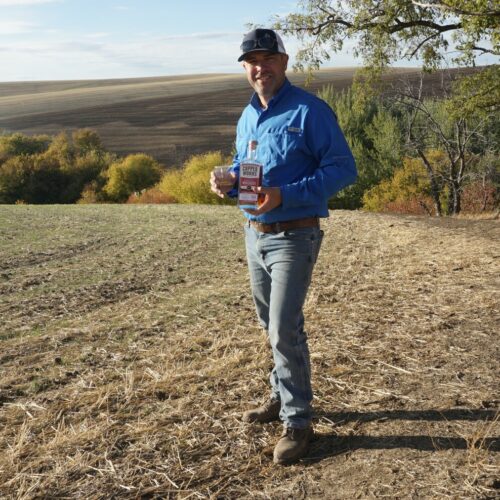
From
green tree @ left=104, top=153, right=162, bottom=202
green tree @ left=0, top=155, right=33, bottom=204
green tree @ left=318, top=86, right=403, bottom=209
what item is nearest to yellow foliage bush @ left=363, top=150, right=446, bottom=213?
green tree @ left=318, top=86, right=403, bottom=209

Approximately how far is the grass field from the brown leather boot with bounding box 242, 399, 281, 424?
0.06 m

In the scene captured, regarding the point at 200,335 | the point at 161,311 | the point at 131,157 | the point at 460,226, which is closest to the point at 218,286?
the point at 161,311

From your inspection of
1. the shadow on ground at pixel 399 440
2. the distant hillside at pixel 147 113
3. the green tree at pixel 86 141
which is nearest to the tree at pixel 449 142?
the shadow on ground at pixel 399 440

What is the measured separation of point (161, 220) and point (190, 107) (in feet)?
298

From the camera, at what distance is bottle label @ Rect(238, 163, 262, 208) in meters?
3.32

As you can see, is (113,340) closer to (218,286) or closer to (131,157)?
(218,286)

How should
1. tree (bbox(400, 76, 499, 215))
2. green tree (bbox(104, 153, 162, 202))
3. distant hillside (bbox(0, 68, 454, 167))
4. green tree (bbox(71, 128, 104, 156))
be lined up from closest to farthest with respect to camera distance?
tree (bbox(400, 76, 499, 215)) → green tree (bbox(104, 153, 162, 202)) → green tree (bbox(71, 128, 104, 156)) → distant hillside (bbox(0, 68, 454, 167))

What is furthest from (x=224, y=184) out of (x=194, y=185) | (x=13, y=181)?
(x=13, y=181)

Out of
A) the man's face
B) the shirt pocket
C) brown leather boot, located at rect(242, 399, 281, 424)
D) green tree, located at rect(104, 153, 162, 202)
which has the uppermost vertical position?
the man's face

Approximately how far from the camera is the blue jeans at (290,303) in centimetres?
347

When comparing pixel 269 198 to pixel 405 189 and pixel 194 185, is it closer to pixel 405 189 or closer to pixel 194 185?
pixel 405 189

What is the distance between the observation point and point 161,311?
7293mm

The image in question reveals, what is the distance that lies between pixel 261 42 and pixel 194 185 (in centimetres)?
4674

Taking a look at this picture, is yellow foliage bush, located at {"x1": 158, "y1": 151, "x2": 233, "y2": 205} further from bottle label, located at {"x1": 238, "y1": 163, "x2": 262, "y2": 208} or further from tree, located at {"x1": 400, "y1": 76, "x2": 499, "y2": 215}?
bottle label, located at {"x1": 238, "y1": 163, "x2": 262, "y2": 208}
